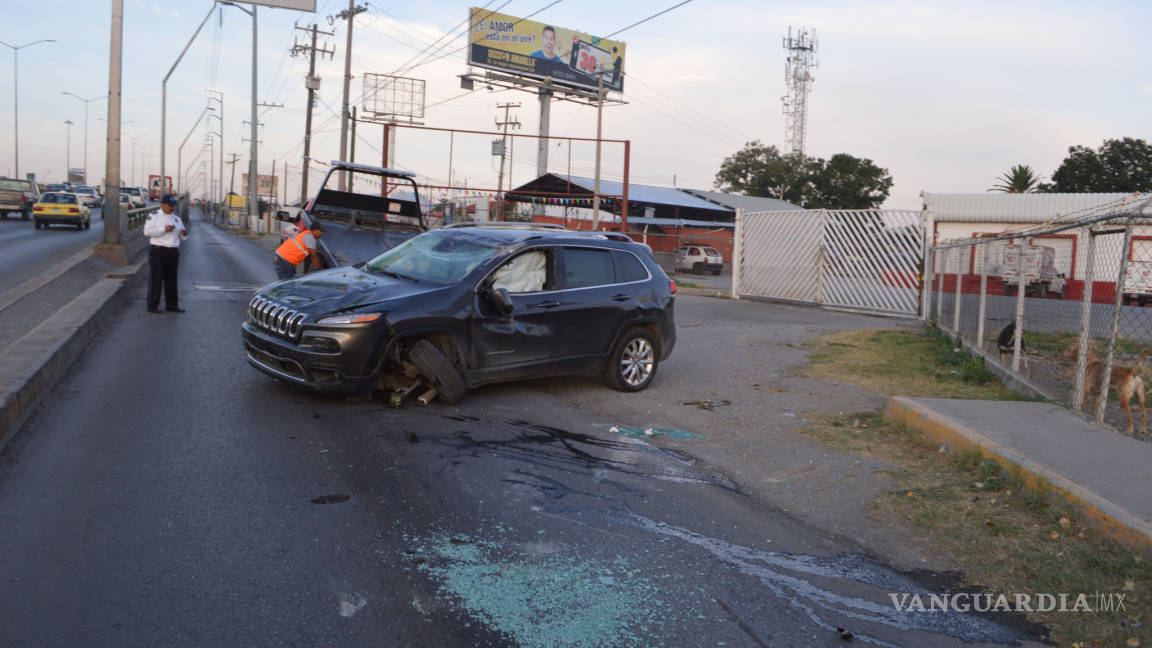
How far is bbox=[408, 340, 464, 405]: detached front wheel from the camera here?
7.02m

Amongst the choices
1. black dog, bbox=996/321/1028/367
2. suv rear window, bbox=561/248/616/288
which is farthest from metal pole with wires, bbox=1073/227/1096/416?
suv rear window, bbox=561/248/616/288

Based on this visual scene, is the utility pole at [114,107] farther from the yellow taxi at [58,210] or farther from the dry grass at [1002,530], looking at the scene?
the yellow taxi at [58,210]

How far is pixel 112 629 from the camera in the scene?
321 cm

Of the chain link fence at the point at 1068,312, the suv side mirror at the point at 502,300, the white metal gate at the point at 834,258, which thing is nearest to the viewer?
the chain link fence at the point at 1068,312

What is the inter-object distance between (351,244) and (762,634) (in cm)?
1094

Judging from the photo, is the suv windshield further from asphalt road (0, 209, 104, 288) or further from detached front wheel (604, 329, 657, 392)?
asphalt road (0, 209, 104, 288)

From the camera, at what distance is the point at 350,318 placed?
6.72 meters

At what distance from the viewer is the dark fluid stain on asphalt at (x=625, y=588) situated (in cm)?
347

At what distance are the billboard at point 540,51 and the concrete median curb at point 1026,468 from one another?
4601cm

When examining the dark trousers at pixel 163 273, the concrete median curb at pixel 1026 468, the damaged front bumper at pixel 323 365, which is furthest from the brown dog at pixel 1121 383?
the dark trousers at pixel 163 273

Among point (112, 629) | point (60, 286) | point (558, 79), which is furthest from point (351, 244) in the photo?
point (558, 79)

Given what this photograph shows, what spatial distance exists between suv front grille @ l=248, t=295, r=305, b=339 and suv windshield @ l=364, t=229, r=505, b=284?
120 centimetres

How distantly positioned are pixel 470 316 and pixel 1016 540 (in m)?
4.52

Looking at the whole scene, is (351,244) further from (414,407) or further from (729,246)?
(729,246)
